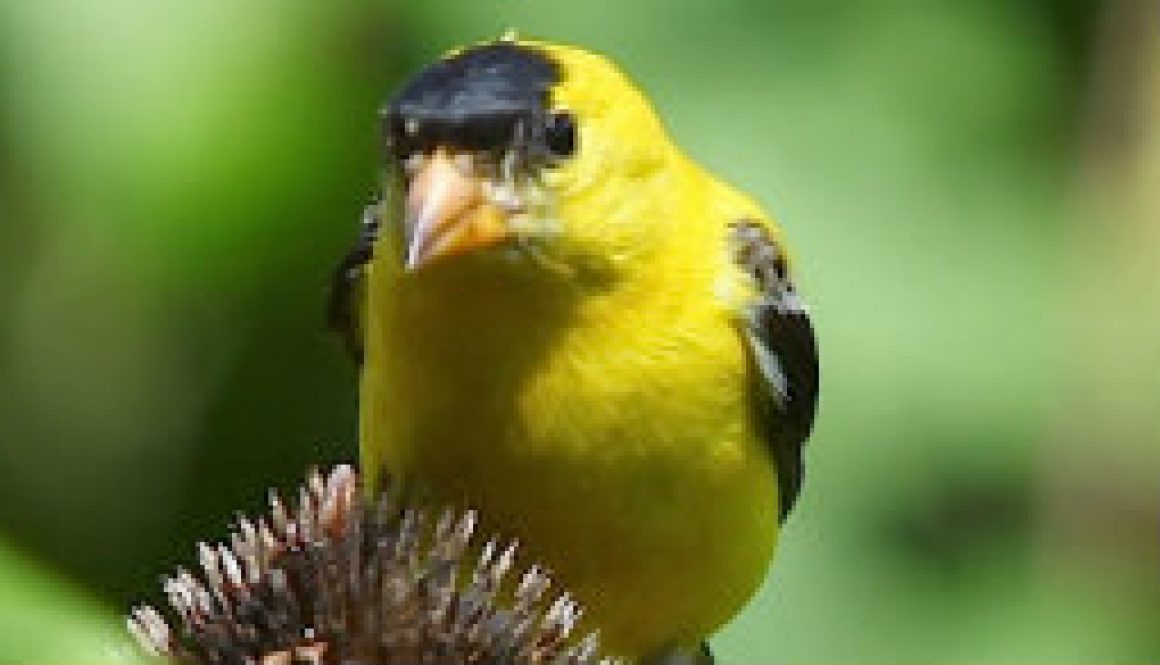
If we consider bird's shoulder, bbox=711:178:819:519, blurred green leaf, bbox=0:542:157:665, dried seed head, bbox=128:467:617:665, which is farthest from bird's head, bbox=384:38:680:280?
blurred green leaf, bbox=0:542:157:665

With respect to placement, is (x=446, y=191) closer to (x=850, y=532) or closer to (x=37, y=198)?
(x=37, y=198)

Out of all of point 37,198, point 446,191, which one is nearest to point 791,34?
point 37,198

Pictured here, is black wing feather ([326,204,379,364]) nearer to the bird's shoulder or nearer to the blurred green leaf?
the bird's shoulder

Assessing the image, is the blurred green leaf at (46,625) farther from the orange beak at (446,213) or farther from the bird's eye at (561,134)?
the bird's eye at (561,134)

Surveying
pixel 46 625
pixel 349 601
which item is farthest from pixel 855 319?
pixel 46 625

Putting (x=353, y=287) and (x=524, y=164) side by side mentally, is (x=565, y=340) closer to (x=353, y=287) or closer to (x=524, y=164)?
(x=524, y=164)

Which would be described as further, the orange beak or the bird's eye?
the bird's eye
